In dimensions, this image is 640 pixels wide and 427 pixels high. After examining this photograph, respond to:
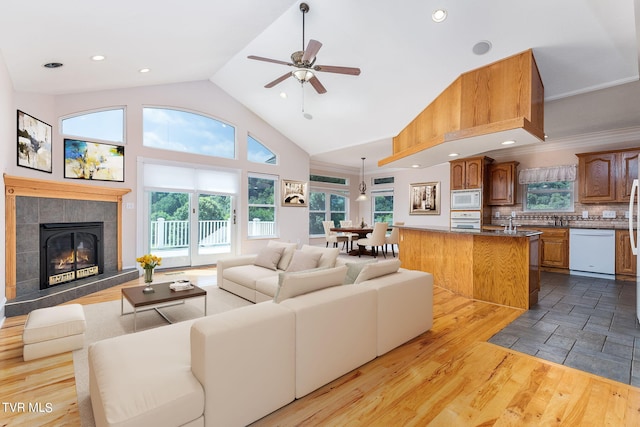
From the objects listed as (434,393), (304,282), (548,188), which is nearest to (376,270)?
(304,282)

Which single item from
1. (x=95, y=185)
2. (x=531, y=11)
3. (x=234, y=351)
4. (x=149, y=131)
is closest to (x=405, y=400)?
(x=234, y=351)

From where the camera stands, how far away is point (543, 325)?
324cm

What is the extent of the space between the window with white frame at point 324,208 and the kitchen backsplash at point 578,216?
5020mm

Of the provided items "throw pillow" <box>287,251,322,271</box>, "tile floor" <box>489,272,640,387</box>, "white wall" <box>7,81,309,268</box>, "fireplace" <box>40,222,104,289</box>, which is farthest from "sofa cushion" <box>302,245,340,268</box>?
"white wall" <box>7,81,309,268</box>

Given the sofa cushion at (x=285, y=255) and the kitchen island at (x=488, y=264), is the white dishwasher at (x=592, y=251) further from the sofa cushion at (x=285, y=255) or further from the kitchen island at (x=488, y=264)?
the sofa cushion at (x=285, y=255)

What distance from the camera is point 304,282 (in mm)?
2221

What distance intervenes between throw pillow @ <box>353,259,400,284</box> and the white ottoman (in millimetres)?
2509

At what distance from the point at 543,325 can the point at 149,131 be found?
7.07 m

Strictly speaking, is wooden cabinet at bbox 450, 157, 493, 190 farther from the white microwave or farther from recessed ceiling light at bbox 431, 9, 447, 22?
recessed ceiling light at bbox 431, 9, 447, 22

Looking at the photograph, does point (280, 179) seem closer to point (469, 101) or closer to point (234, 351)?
point (469, 101)

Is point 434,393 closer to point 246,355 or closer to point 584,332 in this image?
point 246,355

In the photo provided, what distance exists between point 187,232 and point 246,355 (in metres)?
5.49

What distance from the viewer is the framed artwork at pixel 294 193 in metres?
8.23

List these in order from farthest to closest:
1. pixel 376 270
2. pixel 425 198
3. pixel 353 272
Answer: pixel 425 198 → pixel 353 272 → pixel 376 270
